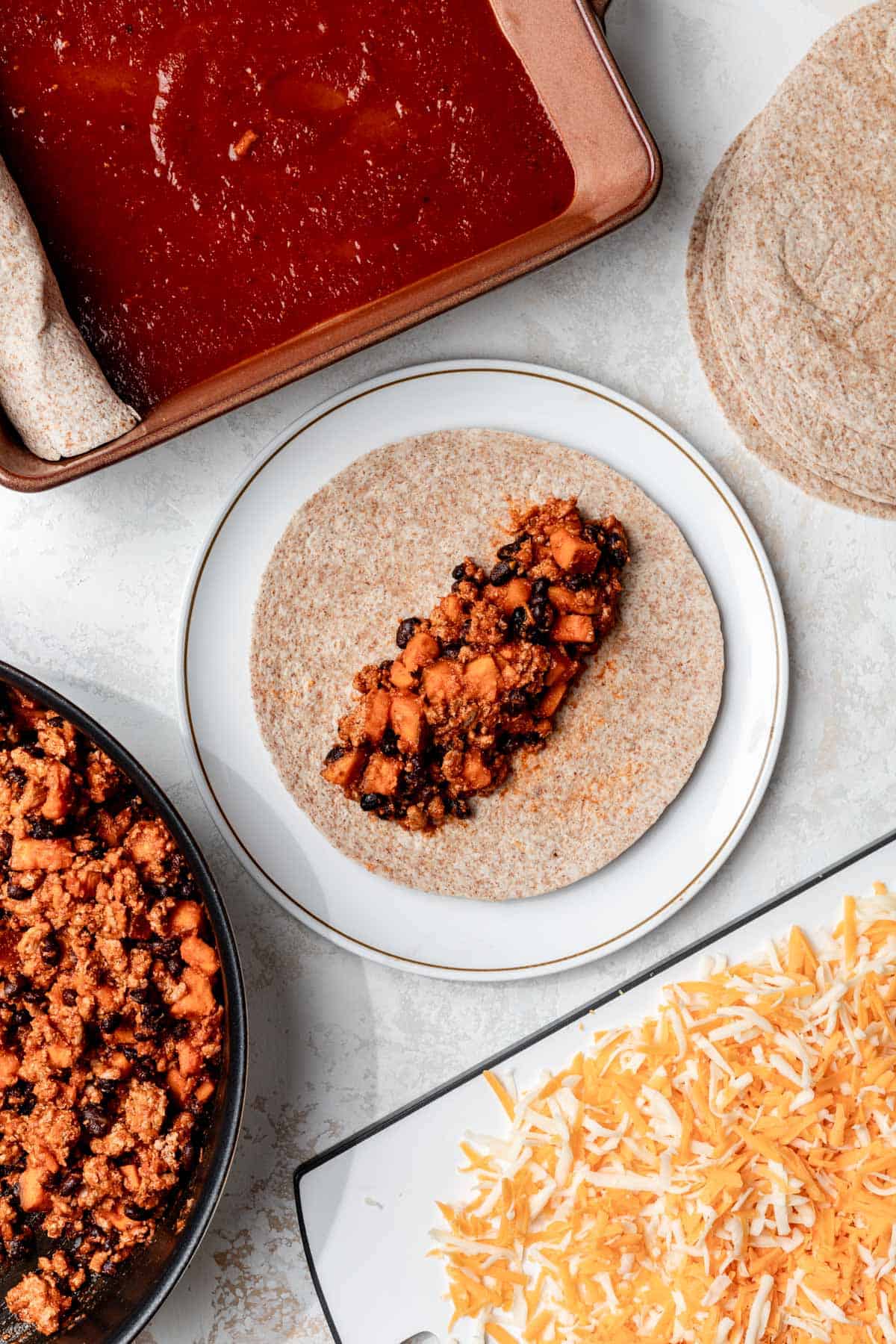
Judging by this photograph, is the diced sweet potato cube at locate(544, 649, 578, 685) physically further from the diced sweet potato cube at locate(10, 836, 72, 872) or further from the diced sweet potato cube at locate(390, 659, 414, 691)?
the diced sweet potato cube at locate(10, 836, 72, 872)

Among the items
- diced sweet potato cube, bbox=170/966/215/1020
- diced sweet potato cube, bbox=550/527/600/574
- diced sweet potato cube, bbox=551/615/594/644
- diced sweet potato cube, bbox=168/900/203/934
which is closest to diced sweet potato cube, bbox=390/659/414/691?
diced sweet potato cube, bbox=551/615/594/644

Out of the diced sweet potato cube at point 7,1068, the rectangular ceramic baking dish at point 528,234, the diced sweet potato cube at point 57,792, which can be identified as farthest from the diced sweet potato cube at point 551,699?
the diced sweet potato cube at point 7,1068

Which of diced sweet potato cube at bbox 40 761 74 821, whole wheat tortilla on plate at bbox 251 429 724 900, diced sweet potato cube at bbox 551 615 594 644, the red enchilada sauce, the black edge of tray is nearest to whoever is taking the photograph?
the black edge of tray

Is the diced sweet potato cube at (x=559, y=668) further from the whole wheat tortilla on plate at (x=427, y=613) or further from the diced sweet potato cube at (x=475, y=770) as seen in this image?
the diced sweet potato cube at (x=475, y=770)

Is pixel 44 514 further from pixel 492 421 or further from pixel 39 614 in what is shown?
pixel 492 421

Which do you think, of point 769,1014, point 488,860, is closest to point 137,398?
point 488,860

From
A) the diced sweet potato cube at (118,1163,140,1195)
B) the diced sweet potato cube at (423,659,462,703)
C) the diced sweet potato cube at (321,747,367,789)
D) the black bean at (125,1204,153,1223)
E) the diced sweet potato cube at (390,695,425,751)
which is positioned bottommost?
the black bean at (125,1204,153,1223)

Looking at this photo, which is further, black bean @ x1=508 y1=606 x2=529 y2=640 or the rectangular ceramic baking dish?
black bean @ x1=508 y1=606 x2=529 y2=640
